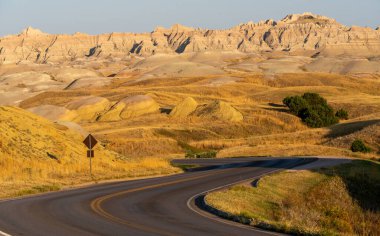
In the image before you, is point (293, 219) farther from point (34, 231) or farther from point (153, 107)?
point (153, 107)

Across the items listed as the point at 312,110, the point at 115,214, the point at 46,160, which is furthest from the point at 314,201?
the point at 312,110

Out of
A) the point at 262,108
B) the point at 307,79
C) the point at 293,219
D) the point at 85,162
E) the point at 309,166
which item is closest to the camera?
the point at 293,219

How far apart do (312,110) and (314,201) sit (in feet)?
246

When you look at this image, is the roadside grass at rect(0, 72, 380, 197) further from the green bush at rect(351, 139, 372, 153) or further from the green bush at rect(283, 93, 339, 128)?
the green bush at rect(283, 93, 339, 128)

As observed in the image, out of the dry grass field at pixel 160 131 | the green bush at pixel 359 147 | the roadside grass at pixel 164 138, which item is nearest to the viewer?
the roadside grass at pixel 164 138

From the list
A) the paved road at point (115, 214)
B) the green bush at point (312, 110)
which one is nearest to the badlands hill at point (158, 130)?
the green bush at point (312, 110)

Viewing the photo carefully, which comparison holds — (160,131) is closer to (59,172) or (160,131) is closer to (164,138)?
(164,138)

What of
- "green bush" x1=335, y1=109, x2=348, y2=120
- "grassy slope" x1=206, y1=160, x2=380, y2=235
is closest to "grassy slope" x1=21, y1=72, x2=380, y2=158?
"green bush" x1=335, y1=109, x2=348, y2=120

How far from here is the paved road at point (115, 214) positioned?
1648 cm

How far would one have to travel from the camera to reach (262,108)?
4483 inches

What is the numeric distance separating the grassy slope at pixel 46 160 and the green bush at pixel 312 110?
52.8 m

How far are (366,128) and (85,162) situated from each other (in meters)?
41.0

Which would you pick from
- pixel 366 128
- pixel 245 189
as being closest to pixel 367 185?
pixel 245 189

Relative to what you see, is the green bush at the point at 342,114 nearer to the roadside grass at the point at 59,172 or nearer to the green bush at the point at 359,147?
the green bush at the point at 359,147
